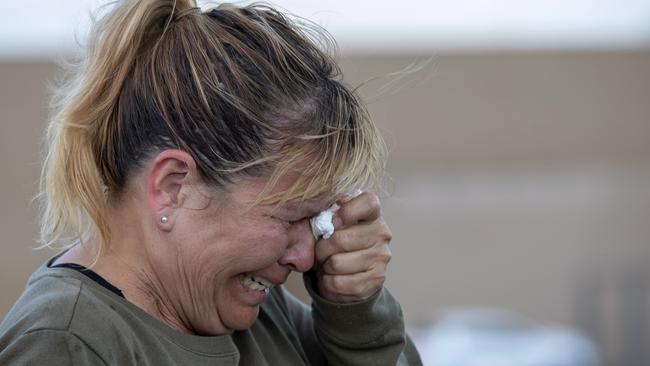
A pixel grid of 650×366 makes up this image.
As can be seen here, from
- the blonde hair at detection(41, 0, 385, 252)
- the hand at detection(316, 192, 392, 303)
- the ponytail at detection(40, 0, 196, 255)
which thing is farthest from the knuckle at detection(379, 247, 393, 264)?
the ponytail at detection(40, 0, 196, 255)

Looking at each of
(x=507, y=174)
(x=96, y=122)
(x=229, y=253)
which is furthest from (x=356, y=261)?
(x=507, y=174)

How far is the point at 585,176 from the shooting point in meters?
9.98

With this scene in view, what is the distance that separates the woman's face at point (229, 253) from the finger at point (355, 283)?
20 cm

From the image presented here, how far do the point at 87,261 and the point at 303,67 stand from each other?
53 centimetres

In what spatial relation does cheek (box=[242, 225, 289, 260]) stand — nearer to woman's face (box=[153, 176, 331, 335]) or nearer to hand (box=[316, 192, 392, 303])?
woman's face (box=[153, 176, 331, 335])

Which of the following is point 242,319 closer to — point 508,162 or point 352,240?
point 352,240

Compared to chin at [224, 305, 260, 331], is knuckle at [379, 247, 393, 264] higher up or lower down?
higher up

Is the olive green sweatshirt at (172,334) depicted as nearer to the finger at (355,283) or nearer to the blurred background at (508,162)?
the finger at (355,283)

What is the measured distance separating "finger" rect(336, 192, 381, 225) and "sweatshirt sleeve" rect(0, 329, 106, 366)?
686 mm

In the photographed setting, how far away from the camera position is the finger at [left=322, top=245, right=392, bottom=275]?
86.7 inches

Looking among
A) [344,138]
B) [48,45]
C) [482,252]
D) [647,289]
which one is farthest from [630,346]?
[344,138]

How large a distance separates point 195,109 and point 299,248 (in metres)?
0.38

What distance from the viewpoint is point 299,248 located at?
81.1 inches

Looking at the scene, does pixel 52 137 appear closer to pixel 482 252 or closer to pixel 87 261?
pixel 87 261
